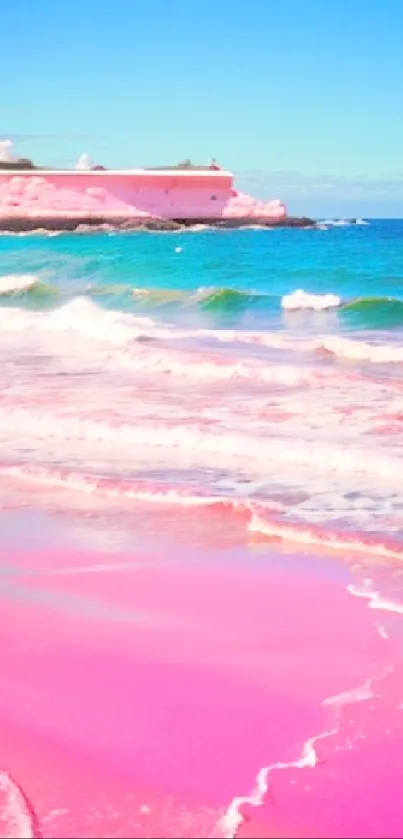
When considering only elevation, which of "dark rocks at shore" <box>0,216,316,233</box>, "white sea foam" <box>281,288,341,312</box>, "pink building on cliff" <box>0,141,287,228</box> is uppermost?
"pink building on cliff" <box>0,141,287,228</box>

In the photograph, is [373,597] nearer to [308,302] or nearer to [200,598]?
[200,598]

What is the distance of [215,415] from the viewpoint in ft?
29.2

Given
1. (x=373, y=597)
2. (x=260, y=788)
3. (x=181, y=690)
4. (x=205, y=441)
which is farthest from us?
(x=205, y=441)

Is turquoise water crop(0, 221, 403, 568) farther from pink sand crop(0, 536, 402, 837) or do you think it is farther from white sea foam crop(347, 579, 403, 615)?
pink sand crop(0, 536, 402, 837)

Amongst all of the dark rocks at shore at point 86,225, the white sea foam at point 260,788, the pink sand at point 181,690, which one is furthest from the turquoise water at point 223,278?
the dark rocks at shore at point 86,225

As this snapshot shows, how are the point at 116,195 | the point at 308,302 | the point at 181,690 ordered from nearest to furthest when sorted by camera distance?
the point at 181,690 → the point at 308,302 → the point at 116,195

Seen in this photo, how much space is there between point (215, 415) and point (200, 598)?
4.45 metres

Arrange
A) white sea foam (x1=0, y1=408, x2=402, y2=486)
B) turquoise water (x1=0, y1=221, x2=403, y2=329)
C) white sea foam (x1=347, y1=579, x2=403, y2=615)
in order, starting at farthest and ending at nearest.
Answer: turquoise water (x1=0, y1=221, x2=403, y2=329) < white sea foam (x1=0, y1=408, x2=402, y2=486) < white sea foam (x1=347, y1=579, x2=403, y2=615)

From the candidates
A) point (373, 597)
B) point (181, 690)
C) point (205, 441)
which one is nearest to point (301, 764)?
point (181, 690)

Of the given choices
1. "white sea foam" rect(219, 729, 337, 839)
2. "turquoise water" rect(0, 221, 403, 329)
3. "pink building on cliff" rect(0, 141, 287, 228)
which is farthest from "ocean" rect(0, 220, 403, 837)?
"pink building on cliff" rect(0, 141, 287, 228)

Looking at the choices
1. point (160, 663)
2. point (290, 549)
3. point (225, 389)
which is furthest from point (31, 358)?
point (160, 663)

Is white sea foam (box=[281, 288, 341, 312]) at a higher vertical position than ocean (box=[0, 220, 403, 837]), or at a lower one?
higher

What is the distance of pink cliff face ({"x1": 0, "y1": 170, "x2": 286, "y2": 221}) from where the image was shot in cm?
7050

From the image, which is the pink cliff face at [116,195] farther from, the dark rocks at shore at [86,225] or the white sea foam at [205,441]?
the white sea foam at [205,441]
